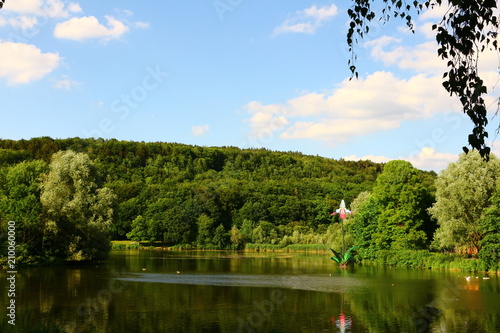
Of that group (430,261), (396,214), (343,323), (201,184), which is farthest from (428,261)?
(201,184)

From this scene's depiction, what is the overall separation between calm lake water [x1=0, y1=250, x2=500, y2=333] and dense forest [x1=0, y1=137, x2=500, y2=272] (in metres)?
6.29

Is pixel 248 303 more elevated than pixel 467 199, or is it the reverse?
pixel 467 199

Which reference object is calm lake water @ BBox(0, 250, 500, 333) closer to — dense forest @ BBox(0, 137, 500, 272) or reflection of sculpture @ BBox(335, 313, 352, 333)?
reflection of sculpture @ BBox(335, 313, 352, 333)

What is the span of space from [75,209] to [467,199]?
3715 centimetres

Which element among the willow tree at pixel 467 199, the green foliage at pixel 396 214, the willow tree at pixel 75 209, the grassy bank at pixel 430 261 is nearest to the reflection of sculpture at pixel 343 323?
the grassy bank at pixel 430 261

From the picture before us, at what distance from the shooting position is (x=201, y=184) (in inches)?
5138

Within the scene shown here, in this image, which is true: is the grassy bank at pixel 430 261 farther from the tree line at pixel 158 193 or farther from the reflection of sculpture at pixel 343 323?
the tree line at pixel 158 193

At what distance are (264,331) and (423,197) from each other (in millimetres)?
42657

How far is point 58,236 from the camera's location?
46.4 meters

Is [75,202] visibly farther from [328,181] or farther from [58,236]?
[328,181]

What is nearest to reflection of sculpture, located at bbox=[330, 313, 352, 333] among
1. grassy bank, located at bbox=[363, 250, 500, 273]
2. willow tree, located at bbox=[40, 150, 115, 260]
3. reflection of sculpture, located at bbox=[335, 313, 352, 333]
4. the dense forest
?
reflection of sculpture, located at bbox=[335, 313, 352, 333]

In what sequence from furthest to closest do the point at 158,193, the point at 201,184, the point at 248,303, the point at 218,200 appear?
the point at 201,184 → the point at 158,193 → the point at 218,200 → the point at 248,303

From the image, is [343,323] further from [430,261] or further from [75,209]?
[75,209]

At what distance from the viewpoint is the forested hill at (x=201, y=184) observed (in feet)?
351
